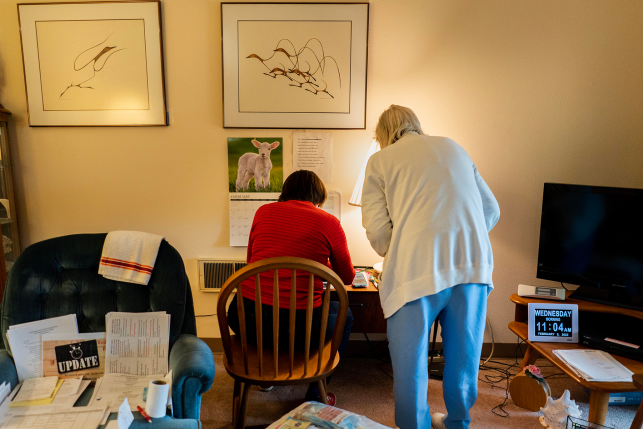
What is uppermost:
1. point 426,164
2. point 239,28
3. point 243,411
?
point 239,28

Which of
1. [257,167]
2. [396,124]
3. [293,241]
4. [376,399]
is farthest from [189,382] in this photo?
[257,167]

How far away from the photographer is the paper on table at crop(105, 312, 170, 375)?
1447 mm

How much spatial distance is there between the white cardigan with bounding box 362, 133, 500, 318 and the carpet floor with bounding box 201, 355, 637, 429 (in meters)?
0.73

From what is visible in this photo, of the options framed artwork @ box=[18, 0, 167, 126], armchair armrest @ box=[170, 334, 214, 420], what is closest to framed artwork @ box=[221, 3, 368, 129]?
framed artwork @ box=[18, 0, 167, 126]

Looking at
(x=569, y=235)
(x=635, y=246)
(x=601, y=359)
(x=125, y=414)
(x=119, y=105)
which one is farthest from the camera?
(x=119, y=105)

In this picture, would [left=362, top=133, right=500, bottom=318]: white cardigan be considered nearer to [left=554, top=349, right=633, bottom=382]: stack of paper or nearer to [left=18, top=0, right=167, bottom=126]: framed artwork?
[left=554, top=349, right=633, bottom=382]: stack of paper

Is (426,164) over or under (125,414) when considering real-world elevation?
over

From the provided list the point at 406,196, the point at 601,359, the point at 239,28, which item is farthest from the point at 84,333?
the point at 601,359

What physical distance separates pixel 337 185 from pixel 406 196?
89 centimetres

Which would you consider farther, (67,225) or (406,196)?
(67,225)

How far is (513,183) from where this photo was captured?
2328mm

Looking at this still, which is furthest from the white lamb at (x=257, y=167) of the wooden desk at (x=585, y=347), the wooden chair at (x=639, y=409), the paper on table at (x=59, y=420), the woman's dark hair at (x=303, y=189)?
the wooden chair at (x=639, y=409)

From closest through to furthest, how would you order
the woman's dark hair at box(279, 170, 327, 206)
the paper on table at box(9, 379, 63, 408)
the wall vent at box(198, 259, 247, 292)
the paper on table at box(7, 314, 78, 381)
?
the paper on table at box(9, 379, 63, 408) → the paper on table at box(7, 314, 78, 381) → the woman's dark hair at box(279, 170, 327, 206) → the wall vent at box(198, 259, 247, 292)

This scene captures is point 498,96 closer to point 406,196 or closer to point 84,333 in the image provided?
point 406,196
